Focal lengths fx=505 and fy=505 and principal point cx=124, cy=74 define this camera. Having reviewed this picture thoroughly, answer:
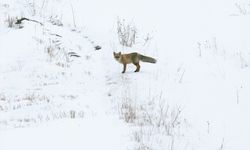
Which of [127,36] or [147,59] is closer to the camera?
[147,59]

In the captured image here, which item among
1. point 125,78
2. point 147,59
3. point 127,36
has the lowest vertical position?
point 125,78

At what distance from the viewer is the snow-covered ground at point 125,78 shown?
5914 millimetres

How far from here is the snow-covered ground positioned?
19.4 ft

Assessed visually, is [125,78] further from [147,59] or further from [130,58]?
[147,59]

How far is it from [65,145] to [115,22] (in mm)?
7584

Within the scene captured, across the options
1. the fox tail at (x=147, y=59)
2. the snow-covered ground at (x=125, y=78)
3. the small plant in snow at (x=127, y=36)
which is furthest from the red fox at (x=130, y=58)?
the small plant in snow at (x=127, y=36)

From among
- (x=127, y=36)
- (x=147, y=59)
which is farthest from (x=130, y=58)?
(x=127, y=36)

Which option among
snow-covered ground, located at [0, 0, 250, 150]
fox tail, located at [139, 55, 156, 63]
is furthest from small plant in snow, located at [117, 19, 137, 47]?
fox tail, located at [139, 55, 156, 63]

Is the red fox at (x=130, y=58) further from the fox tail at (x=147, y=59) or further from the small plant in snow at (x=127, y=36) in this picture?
the small plant in snow at (x=127, y=36)

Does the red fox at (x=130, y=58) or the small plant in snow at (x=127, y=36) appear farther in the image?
the small plant in snow at (x=127, y=36)

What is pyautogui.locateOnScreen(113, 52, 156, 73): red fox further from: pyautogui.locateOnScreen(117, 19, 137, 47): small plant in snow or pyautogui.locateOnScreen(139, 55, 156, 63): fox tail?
pyautogui.locateOnScreen(117, 19, 137, 47): small plant in snow

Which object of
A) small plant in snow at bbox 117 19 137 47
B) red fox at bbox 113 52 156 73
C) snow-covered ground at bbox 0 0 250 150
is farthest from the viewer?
small plant in snow at bbox 117 19 137 47

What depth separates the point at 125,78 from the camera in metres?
8.68

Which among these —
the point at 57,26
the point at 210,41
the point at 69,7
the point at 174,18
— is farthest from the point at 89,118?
the point at 69,7
